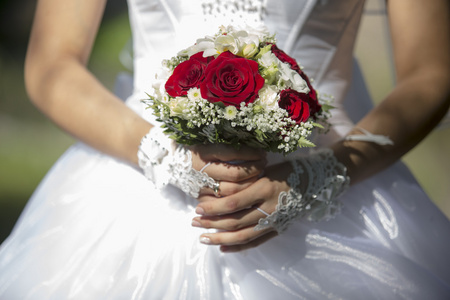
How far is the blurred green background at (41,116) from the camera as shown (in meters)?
4.15

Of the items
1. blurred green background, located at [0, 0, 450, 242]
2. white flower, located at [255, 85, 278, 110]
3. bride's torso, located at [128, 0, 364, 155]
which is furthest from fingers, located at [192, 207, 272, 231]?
blurred green background, located at [0, 0, 450, 242]

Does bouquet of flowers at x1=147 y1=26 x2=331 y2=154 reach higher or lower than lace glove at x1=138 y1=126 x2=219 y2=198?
higher

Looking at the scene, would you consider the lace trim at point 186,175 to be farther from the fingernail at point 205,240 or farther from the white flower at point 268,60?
the white flower at point 268,60

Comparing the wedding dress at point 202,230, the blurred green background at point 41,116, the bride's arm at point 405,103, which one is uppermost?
the bride's arm at point 405,103

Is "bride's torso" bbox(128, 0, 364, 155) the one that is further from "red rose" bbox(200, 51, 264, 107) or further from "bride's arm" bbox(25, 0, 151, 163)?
"red rose" bbox(200, 51, 264, 107)

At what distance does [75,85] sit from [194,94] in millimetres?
494

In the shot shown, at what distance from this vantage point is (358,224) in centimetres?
127

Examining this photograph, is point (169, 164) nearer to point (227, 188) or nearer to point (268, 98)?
point (227, 188)

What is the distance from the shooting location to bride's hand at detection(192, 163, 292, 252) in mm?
1020

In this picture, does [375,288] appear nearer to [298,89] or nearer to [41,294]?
[298,89]

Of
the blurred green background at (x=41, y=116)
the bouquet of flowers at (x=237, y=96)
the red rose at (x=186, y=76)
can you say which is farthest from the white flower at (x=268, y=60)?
the blurred green background at (x=41, y=116)

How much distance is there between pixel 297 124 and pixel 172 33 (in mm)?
594

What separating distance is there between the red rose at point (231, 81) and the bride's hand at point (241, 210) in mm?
231

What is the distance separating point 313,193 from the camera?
110 cm
